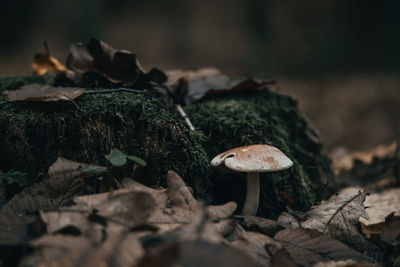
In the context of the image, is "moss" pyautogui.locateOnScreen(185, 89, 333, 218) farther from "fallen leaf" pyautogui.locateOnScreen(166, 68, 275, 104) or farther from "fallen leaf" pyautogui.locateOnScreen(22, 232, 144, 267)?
"fallen leaf" pyautogui.locateOnScreen(22, 232, 144, 267)

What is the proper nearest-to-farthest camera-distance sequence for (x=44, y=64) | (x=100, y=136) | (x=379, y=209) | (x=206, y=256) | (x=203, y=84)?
1. (x=206, y=256)
2. (x=100, y=136)
3. (x=379, y=209)
4. (x=203, y=84)
5. (x=44, y=64)

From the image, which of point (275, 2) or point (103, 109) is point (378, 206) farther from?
point (275, 2)

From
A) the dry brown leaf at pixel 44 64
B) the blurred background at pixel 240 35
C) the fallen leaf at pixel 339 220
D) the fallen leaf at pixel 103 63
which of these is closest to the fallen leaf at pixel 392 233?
the fallen leaf at pixel 339 220

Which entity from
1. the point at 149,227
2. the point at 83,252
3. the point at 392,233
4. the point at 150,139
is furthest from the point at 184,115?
the point at 392,233

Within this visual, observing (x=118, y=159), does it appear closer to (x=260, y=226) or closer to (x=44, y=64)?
(x=260, y=226)

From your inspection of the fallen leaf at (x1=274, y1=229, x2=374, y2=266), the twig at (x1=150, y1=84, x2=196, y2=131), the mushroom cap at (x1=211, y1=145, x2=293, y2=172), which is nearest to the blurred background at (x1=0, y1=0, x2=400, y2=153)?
the twig at (x1=150, y1=84, x2=196, y2=131)

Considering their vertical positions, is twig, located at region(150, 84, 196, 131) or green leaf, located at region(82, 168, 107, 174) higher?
twig, located at region(150, 84, 196, 131)
